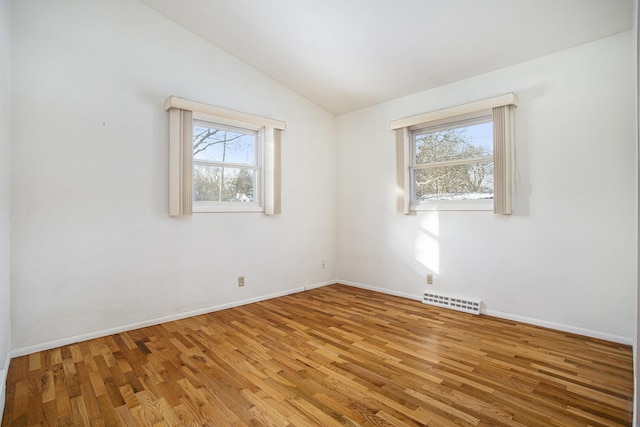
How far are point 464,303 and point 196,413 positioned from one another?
2.98 meters

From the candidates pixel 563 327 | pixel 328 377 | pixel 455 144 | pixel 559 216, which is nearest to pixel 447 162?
pixel 455 144

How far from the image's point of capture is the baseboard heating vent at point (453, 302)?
11.7 feet

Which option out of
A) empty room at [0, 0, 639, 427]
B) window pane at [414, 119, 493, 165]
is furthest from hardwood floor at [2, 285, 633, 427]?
window pane at [414, 119, 493, 165]

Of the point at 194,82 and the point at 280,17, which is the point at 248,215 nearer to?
the point at 194,82

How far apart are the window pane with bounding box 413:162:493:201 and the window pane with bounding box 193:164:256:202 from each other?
2.21m

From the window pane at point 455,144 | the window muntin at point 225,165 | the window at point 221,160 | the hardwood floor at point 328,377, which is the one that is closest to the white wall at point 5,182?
the hardwood floor at point 328,377

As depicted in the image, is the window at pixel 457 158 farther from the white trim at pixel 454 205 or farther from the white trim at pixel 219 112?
the white trim at pixel 219 112

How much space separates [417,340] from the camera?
2822 millimetres

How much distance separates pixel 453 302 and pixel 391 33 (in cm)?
298

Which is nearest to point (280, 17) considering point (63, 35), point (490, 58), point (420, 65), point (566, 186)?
point (420, 65)

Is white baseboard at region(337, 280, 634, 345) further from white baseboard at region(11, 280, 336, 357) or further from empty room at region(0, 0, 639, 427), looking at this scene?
white baseboard at region(11, 280, 336, 357)

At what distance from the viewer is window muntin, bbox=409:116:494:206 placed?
364 centimetres

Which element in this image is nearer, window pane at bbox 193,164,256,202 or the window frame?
the window frame

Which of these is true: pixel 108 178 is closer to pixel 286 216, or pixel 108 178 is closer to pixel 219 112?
pixel 219 112
